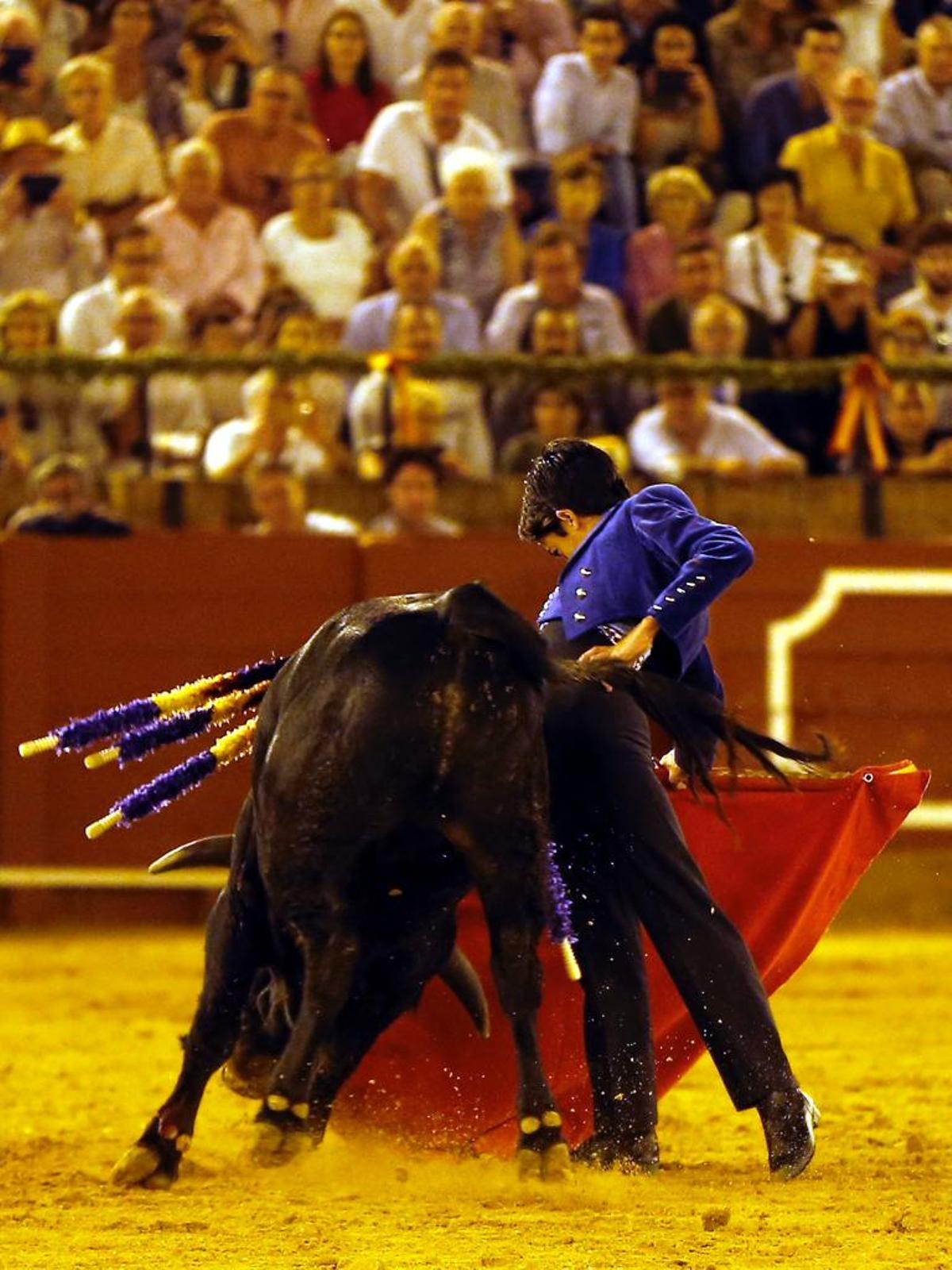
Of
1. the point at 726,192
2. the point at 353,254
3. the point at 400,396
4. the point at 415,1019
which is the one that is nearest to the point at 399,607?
the point at 415,1019

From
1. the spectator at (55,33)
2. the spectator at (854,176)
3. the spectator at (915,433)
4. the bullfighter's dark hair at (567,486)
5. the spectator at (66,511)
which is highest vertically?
the spectator at (55,33)

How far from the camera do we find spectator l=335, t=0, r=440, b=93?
9562 millimetres

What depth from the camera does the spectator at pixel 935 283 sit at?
9.30 metres

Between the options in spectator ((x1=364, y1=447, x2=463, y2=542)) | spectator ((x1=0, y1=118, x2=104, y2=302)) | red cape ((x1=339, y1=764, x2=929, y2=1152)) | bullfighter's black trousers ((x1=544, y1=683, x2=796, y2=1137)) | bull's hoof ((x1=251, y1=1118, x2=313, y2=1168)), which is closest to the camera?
bull's hoof ((x1=251, y1=1118, x2=313, y2=1168))

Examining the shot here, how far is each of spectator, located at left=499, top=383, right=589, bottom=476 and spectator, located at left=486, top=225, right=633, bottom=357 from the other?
0.92ft

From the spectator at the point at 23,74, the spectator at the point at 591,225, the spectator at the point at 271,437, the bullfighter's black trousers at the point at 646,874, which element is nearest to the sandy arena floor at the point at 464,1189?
the bullfighter's black trousers at the point at 646,874

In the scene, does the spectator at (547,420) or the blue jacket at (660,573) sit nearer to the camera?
the blue jacket at (660,573)

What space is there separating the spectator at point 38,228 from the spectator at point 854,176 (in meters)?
3.01

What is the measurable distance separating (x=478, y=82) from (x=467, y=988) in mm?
5993

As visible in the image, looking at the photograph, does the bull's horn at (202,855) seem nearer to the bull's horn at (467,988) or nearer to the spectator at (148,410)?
the bull's horn at (467,988)

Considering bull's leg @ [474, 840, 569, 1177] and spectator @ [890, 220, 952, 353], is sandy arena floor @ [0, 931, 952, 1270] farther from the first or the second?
spectator @ [890, 220, 952, 353]

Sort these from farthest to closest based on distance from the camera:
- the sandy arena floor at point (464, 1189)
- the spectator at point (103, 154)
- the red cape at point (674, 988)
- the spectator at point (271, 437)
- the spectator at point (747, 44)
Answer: the spectator at point (747, 44), the spectator at point (103, 154), the spectator at point (271, 437), the red cape at point (674, 988), the sandy arena floor at point (464, 1189)

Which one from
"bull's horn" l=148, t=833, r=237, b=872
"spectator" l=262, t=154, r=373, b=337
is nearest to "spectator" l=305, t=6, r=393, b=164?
"spectator" l=262, t=154, r=373, b=337

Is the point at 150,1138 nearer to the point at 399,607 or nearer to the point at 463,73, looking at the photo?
the point at 399,607
